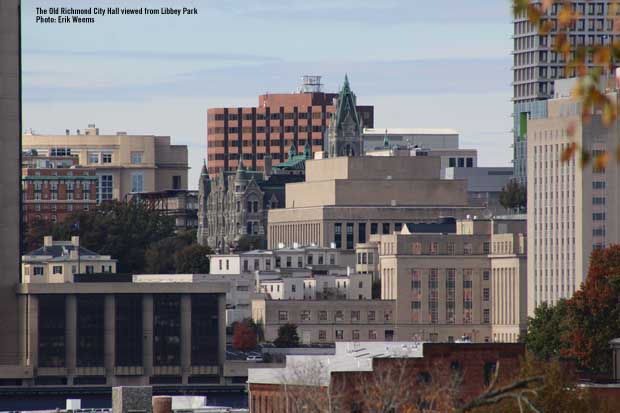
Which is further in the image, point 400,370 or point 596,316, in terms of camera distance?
point 596,316

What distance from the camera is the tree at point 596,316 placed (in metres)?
154

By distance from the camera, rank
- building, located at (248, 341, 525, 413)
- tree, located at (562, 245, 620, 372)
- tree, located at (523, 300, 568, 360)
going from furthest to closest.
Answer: tree, located at (523, 300, 568, 360) → tree, located at (562, 245, 620, 372) → building, located at (248, 341, 525, 413)

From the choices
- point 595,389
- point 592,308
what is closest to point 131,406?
point 595,389

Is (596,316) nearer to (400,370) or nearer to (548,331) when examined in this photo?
(548,331)

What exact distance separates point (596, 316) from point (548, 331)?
14.4 meters

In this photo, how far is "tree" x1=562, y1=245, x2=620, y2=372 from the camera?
154m

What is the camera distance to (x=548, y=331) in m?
176

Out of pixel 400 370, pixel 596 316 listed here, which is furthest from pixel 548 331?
pixel 400 370

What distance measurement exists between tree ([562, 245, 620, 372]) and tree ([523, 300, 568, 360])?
265 cm

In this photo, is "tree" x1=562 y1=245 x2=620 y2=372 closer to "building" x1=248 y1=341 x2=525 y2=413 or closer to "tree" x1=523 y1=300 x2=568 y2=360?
"tree" x1=523 y1=300 x2=568 y2=360

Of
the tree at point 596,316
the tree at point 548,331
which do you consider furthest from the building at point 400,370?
the tree at point 548,331

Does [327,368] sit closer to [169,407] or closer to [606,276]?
[169,407]

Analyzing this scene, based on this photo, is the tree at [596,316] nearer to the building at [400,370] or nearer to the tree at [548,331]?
the tree at [548,331]

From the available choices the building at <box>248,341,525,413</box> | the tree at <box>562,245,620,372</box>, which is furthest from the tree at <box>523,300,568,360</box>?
the building at <box>248,341,525,413</box>
